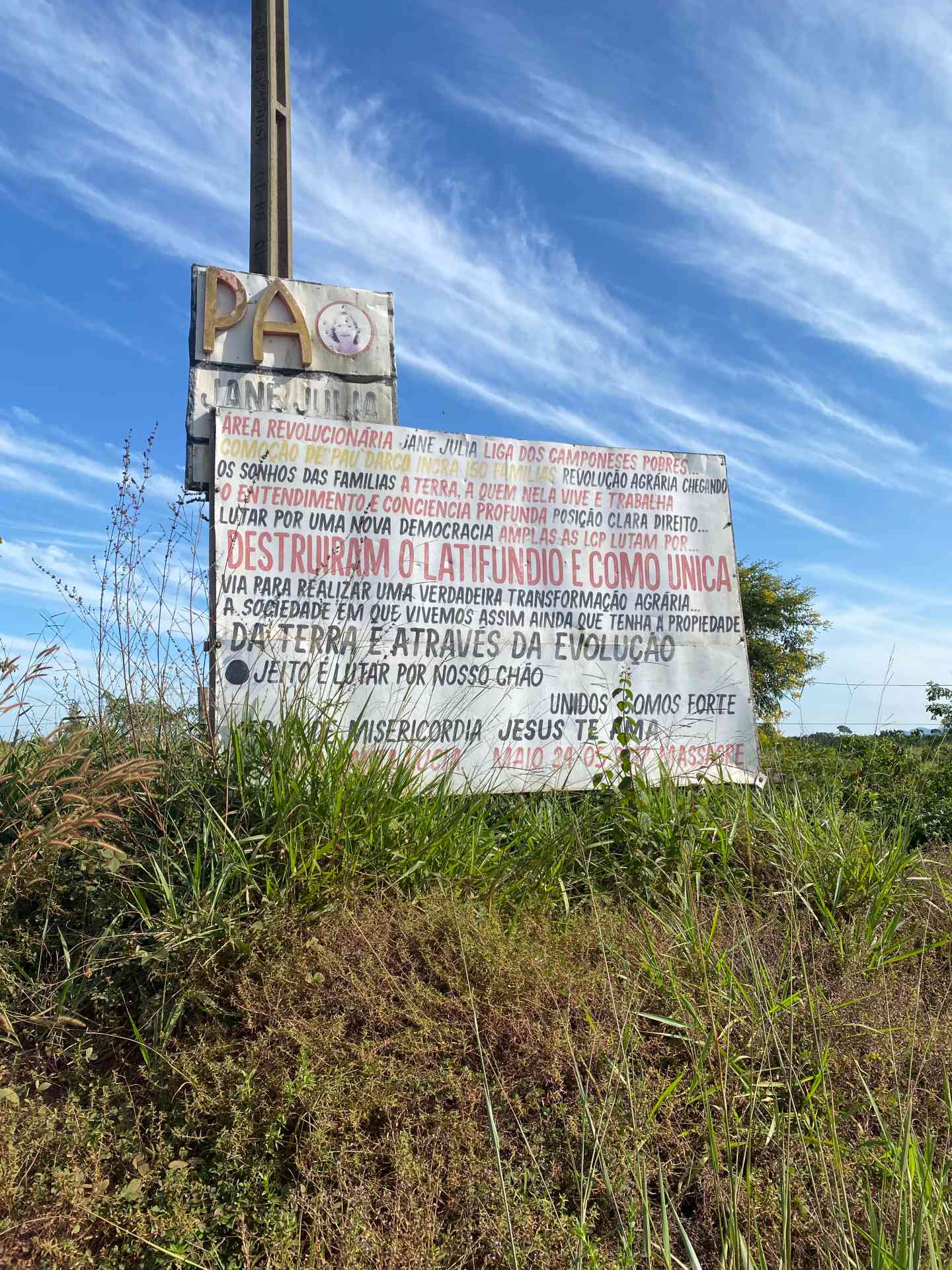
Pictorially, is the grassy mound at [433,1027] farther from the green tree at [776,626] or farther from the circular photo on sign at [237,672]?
the green tree at [776,626]

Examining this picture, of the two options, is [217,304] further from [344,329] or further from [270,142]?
[270,142]

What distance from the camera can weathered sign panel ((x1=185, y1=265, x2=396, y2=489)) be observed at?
606cm

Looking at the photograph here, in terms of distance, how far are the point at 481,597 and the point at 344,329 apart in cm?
211

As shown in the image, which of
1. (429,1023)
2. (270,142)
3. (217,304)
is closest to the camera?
(429,1023)

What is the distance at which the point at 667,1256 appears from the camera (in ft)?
7.18

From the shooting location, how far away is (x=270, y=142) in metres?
7.20

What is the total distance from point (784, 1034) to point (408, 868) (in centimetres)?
163

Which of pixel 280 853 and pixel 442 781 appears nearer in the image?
pixel 280 853

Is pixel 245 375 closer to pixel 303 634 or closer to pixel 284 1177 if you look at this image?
pixel 303 634

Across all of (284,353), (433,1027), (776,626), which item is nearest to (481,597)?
(284,353)

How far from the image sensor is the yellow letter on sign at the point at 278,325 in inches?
243

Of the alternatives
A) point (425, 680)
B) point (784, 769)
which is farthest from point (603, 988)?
point (784, 769)

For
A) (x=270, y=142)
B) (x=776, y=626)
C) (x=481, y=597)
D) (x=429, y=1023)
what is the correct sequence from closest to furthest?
(x=429, y=1023) < (x=481, y=597) < (x=270, y=142) < (x=776, y=626)

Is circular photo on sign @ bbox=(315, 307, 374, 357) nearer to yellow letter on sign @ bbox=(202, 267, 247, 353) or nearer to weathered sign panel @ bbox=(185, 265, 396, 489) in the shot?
weathered sign panel @ bbox=(185, 265, 396, 489)
